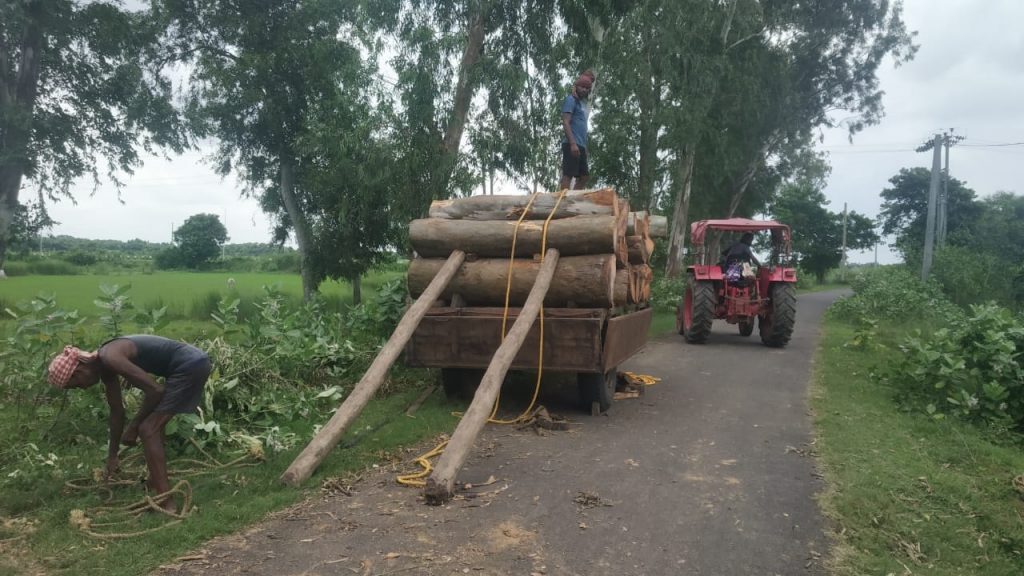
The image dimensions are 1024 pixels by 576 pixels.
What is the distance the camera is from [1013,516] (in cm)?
456

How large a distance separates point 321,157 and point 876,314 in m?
16.1

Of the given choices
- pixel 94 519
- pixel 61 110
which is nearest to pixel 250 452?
pixel 94 519

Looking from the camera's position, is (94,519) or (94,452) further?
(94,452)

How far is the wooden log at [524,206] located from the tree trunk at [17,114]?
1530 cm

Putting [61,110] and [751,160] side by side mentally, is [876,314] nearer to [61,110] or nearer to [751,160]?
[751,160]

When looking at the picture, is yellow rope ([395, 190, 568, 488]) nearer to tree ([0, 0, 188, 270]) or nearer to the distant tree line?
the distant tree line

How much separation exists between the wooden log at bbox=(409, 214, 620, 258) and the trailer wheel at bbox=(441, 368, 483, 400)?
1299mm

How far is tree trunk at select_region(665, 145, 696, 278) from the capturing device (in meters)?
24.7

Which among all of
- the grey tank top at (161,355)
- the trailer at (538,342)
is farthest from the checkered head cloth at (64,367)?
the trailer at (538,342)

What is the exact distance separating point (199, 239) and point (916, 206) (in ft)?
210

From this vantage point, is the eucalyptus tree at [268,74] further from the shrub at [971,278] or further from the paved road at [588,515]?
the shrub at [971,278]

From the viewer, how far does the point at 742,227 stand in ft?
42.5

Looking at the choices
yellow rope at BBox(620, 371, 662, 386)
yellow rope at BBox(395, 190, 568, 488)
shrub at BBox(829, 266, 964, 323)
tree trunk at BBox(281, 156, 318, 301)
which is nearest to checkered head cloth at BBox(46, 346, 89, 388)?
yellow rope at BBox(395, 190, 568, 488)

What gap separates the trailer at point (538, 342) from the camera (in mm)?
6488
